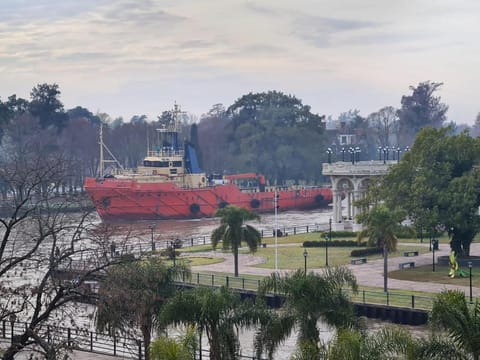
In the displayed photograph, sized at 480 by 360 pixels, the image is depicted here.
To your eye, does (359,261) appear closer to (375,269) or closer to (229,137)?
(375,269)

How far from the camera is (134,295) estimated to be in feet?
77.7

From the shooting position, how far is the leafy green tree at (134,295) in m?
23.0

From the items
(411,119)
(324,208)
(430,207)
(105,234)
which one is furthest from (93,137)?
(105,234)

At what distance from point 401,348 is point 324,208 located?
306 feet

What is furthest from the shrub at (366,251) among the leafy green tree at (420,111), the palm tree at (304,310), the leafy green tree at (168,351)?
the leafy green tree at (420,111)

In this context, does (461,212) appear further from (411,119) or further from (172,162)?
(411,119)

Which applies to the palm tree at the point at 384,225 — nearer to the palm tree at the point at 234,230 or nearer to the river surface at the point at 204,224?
the palm tree at the point at 234,230

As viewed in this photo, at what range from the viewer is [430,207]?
51500 millimetres

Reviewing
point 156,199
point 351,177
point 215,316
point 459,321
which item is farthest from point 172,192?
point 459,321

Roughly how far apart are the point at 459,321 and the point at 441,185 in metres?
31.1

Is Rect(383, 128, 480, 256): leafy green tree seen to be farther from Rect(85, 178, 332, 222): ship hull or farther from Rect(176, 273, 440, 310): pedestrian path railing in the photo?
Rect(85, 178, 332, 222): ship hull

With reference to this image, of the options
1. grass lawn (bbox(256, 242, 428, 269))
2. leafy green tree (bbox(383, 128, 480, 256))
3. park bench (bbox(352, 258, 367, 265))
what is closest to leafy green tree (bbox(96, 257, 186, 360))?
grass lawn (bbox(256, 242, 428, 269))

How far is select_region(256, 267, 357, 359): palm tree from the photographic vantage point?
88.6 ft

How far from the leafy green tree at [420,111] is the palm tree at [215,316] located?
145m
